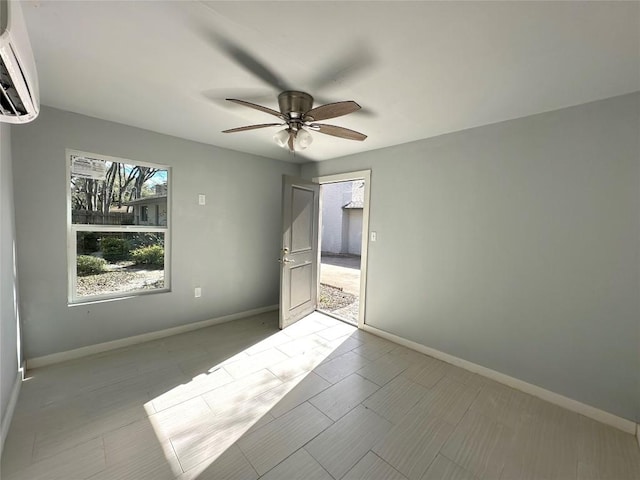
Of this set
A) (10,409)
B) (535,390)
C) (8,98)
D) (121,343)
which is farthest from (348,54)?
(121,343)

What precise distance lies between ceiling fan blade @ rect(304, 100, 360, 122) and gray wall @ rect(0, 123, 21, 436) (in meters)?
2.02

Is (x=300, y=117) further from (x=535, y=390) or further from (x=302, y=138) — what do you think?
(x=535, y=390)

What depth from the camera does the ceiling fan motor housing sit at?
6.04 feet

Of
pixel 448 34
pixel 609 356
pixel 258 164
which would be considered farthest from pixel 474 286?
pixel 258 164

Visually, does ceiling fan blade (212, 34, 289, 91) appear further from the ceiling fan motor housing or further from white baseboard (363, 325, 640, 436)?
white baseboard (363, 325, 640, 436)

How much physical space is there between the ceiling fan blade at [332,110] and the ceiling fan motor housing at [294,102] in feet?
0.33

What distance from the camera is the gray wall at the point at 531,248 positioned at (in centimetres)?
181

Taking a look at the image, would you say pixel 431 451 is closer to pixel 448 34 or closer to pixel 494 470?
pixel 494 470

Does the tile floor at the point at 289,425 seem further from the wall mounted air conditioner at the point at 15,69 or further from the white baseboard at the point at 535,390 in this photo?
the wall mounted air conditioner at the point at 15,69

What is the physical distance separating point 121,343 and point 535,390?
12.6 ft

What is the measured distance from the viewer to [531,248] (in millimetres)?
2156

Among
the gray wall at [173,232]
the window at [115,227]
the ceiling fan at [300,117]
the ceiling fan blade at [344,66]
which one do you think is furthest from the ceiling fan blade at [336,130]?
the window at [115,227]

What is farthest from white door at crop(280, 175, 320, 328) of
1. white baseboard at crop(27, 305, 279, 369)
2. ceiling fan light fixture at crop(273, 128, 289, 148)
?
ceiling fan light fixture at crop(273, 128, 289, 148)

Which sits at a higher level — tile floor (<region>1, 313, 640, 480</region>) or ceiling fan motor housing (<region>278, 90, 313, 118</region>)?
ceiling fan motor housing (<region>278, 90, 313, 118</region>)
